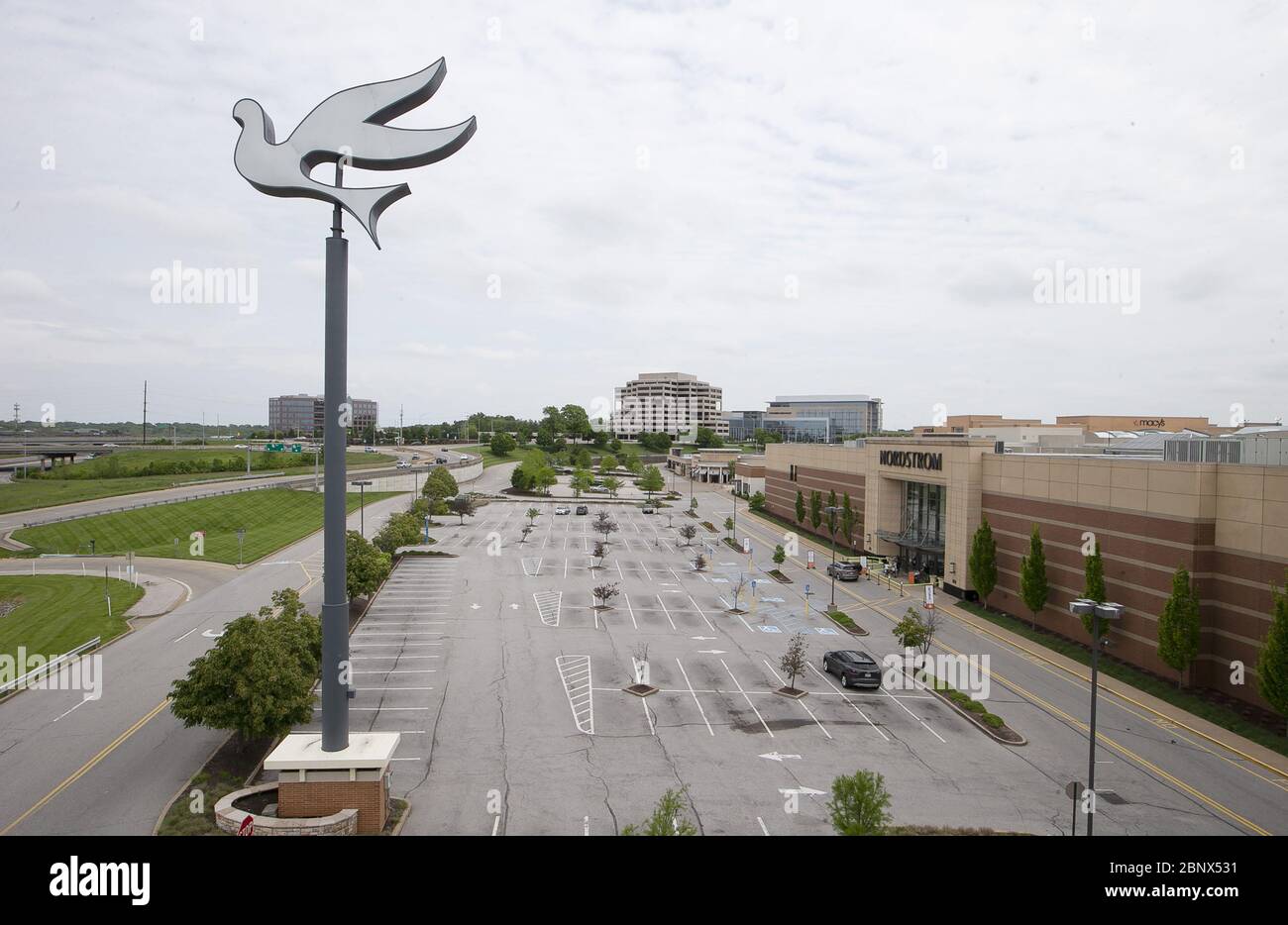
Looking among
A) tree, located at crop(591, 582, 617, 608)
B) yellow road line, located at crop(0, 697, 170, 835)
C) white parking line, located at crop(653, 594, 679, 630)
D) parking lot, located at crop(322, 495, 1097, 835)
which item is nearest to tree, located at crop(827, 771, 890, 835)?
parking lot, located at crop(322, 495, 1097, 835)

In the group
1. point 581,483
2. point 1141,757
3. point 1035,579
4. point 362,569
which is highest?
point 581,483

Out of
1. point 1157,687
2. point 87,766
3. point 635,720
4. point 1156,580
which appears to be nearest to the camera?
point 87,766

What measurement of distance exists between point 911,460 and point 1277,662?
23.8 metres

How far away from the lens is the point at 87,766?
1602cm

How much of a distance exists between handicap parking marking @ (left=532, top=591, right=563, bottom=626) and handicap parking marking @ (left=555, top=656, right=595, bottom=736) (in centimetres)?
508

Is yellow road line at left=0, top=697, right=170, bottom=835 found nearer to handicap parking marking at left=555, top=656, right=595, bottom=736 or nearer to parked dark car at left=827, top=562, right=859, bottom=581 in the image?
handicap parking marking at left=555, top=656, right=595, bottom=736

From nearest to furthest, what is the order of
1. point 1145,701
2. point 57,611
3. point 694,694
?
point 694,694 < point 1145,701 < point 57,611

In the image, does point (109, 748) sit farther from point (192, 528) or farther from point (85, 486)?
point (85, 486)

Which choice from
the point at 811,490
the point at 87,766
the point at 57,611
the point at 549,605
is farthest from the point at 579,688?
the point at 811,490

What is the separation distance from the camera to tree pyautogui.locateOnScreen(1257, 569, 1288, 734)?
1788 cm

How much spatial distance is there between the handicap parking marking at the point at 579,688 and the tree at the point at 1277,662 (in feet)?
59.3

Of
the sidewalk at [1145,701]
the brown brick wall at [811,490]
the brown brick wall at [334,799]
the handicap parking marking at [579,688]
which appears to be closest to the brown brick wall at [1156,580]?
the sidewalk at [1145,701]
